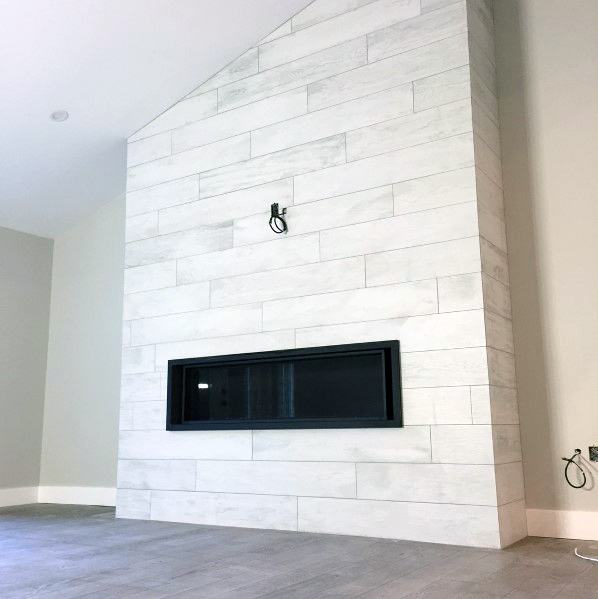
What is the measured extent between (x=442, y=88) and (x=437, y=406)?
1.54 meters

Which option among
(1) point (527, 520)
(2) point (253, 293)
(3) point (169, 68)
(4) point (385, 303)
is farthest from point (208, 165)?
(1) point (527, 520)

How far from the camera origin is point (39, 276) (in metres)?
5.66

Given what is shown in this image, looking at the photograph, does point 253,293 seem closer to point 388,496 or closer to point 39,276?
point 388,496

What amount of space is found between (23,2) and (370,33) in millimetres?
1749

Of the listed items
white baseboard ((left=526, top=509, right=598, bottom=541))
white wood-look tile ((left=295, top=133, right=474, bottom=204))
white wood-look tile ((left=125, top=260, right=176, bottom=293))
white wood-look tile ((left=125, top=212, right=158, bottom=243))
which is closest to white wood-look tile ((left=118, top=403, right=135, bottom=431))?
white wood-look tile ((left=125, top=260, right=176, bottom=293))

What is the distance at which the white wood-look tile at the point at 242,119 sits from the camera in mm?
3982

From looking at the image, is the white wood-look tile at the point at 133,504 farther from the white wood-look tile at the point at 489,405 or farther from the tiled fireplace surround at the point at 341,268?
the white wood-look tile at the point at 489,405

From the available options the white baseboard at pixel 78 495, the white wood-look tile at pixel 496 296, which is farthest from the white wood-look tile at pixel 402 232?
the white baseboard at pixel 78 495

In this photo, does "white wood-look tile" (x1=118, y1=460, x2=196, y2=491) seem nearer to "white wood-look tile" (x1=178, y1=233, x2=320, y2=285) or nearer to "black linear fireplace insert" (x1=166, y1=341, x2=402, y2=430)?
"black linear fireplace insert" (x1=166, y1=341, x2=402, y2=430)

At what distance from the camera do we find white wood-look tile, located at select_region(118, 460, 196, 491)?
3945 millimetres

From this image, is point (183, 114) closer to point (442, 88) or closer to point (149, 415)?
point (442, 88)

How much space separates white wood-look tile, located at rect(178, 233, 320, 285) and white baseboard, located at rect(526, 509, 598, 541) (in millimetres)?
1648

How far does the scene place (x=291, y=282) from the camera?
3.77m

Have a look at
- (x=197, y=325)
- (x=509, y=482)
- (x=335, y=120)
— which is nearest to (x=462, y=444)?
(x=509, y=482)
